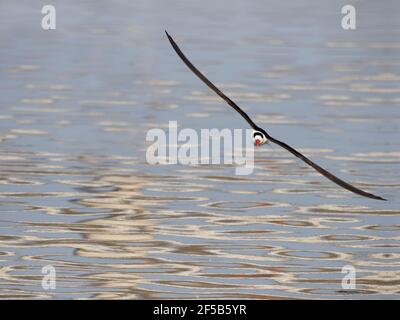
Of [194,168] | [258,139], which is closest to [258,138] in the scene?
[258,139]

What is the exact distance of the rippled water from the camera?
10773 millimetres

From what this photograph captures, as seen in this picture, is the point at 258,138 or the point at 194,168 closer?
the point at 194,168

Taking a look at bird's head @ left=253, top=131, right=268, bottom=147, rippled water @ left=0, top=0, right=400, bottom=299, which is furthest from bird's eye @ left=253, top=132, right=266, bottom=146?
rippled water @ left=0, top=0, right=400, bottom=299

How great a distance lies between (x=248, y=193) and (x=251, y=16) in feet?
40.0

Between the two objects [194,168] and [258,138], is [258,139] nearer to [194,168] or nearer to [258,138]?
[258,138]

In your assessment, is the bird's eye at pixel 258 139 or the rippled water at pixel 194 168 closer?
the rippled water at pixel 194 168

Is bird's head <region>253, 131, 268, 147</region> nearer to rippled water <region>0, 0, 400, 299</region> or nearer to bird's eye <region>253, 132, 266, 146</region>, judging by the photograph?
bird's eye <region>253, 132, 266, 146</region>

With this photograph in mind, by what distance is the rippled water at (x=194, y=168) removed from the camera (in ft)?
35.3

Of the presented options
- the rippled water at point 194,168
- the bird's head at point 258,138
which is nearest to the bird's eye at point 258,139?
the bird's head at point 258,138

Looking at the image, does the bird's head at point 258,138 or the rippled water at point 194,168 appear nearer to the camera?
the rippled water at point 194,168

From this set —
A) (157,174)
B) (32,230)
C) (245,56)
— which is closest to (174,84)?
(245,56)

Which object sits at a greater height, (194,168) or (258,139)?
(258,139)

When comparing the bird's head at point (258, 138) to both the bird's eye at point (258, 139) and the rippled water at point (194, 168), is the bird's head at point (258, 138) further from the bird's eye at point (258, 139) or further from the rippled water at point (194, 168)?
the rippled water at point (194, 168)

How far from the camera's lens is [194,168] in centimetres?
1374
